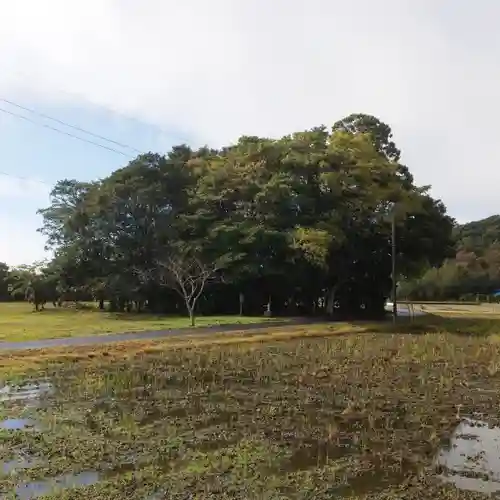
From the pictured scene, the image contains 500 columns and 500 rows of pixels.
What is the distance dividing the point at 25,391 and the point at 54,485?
6504mm

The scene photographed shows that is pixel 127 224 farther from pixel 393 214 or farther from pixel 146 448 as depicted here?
pixel 146 448

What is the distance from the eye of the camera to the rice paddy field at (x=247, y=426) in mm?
6113

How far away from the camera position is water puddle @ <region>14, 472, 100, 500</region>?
18.7ft

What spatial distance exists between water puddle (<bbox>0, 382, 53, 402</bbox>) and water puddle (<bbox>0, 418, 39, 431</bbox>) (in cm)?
189

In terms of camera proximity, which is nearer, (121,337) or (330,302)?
(121,337)

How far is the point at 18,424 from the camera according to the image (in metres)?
8.89

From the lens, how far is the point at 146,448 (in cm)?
737

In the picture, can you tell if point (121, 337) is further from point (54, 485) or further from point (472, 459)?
point (472, 459)

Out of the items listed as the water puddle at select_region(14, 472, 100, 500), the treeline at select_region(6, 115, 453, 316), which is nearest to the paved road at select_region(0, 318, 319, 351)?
the treeline at select_region(6, 115, 453, 316)

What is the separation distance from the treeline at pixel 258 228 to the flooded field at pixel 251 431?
18321 millimetres

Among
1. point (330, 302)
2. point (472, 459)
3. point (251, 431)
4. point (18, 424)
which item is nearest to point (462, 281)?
point (330, 302)

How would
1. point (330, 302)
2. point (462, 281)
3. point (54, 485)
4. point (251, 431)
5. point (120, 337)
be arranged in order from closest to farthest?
point (54, 485) < point (251, 431) < point (120, 337) < point (330, 302) < point (462, 281)

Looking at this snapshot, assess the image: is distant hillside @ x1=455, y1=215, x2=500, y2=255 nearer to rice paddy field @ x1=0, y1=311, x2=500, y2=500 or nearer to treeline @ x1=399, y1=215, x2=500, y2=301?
treeline @ x1=399, y1=215, x2=500, y2=301

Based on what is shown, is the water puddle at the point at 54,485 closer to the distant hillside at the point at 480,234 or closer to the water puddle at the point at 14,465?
the water puddle at the point at 14,465
